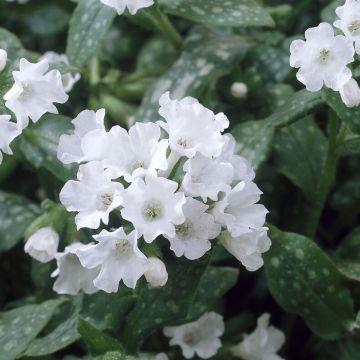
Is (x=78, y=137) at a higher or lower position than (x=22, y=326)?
higher

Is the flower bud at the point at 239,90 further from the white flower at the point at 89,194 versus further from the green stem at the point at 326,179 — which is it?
the white flower at the point at 89,194

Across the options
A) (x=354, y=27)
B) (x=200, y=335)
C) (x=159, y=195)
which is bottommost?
(x=200, y=335)

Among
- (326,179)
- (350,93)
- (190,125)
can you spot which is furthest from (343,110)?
(190,125)

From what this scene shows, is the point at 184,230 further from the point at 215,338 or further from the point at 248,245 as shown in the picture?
the point at 215,338

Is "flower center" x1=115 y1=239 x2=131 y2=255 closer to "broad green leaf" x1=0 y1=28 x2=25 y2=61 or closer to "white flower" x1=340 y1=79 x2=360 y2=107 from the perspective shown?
"white flower" x1=340 y1=79 x2=360 y2=107

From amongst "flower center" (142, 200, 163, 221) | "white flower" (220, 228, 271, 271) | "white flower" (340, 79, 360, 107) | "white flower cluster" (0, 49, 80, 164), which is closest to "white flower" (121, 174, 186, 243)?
"flower center" (142, 200, 163, 221)

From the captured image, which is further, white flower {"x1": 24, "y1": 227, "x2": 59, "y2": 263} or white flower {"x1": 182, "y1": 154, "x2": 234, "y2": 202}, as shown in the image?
white flower {"x1": 24, "y1": 227, "x2": 59, "y2": 263}

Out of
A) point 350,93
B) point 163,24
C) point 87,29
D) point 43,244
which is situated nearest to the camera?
point 350,93
